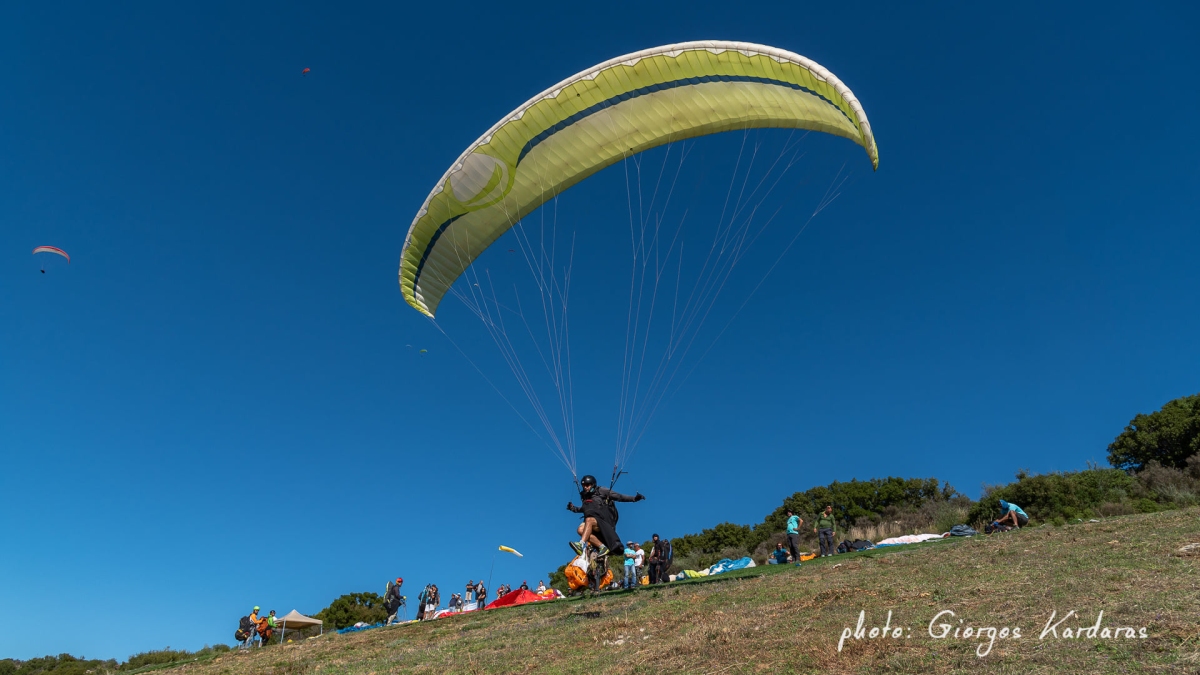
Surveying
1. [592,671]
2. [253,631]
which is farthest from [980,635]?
[253,631]

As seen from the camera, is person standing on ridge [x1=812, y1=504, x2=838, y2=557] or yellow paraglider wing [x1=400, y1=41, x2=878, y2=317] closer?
yellow paraglider wing [x1=400, y1=41, x2=878, y2=317]

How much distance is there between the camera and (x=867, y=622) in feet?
19.2

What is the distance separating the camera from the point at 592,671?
5.63 meters

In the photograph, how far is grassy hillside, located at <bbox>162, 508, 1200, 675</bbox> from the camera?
180 inches

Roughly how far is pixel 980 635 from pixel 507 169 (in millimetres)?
9433

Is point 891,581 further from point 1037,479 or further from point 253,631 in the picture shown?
point 1037,479

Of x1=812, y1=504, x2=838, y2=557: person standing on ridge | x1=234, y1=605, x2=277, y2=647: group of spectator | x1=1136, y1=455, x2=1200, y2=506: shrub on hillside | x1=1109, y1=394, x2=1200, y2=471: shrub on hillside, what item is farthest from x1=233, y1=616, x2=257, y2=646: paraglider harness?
x1=1109, y1=394, x2=1200, y2=471: shrub on hillside

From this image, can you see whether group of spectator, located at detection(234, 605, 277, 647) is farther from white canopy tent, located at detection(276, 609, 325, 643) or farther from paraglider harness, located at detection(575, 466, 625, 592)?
paraglider harness, located at detection(575, 466, 625, 592)

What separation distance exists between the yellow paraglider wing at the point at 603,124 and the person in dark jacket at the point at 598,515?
225 inches

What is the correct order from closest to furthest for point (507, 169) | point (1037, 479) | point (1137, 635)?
point (1137, 635), point (507, 169), point (1037, 479)

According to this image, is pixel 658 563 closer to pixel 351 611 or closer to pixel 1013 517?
pixel 1013 517

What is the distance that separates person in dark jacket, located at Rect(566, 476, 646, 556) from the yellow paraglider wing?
5715 mm

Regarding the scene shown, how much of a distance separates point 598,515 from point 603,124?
6615 millimetres

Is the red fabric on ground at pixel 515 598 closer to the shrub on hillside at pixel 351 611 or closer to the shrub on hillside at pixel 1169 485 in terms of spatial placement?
A: the shrub on hillside at pixel 1169 485
